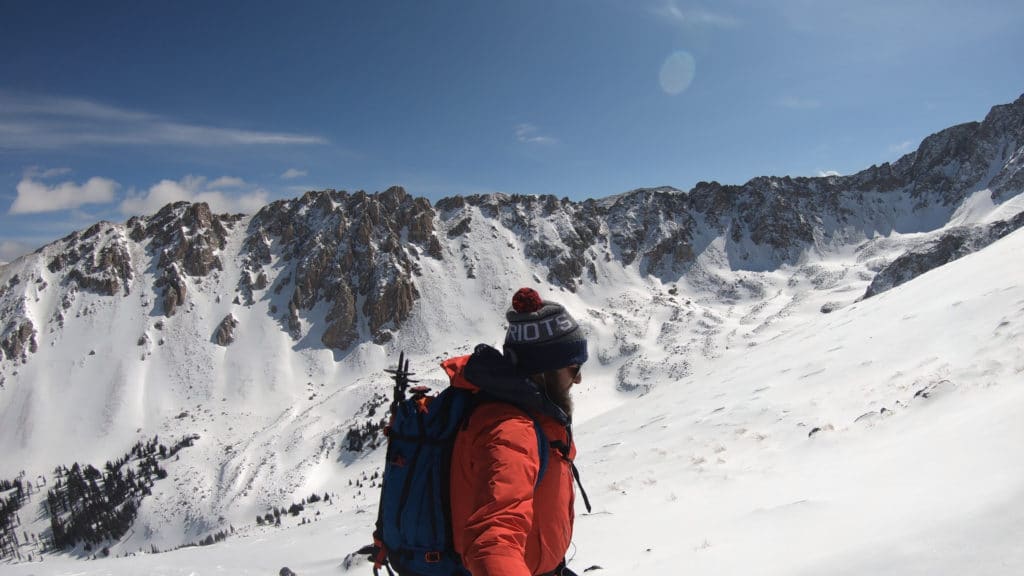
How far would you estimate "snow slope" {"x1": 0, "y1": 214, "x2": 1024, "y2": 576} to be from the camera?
4367 millimetres

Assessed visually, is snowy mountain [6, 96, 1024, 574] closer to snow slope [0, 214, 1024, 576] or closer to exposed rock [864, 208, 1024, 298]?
snow slope [0, 214, 1024, 576]

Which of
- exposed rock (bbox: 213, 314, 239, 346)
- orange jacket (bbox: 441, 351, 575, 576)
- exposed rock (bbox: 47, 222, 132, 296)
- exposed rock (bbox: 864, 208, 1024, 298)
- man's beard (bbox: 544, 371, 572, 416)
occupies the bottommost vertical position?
exposed rock (bbox: 864, 208, 1024, 298)

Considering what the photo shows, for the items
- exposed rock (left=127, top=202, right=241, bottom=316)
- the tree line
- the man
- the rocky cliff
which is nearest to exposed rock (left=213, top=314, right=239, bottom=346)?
the rocky cliff

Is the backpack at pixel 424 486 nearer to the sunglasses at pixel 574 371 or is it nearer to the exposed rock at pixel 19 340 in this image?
the sunglasses at pixel 574 371

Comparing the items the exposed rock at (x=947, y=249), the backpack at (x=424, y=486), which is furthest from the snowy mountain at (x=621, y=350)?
the backpack at (x=424, y=486)

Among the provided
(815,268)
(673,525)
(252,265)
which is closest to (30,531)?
(252,265)

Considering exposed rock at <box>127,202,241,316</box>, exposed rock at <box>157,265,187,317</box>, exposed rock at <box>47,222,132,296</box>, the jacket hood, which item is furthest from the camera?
exposed rock at <box>127,202,241,316</box>

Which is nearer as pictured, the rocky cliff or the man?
the man

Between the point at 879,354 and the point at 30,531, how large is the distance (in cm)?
13983

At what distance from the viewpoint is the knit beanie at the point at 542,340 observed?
2949 millimetres

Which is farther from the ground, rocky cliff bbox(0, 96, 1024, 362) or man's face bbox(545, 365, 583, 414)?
rocky cliff bbox(0, 96, 1024, 362)

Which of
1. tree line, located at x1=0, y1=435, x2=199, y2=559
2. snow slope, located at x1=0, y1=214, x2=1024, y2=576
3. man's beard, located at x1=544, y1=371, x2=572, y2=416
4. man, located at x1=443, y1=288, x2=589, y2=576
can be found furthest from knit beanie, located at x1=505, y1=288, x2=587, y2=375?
tree line, located at x1=0, y1=435, x2=199, y2=559

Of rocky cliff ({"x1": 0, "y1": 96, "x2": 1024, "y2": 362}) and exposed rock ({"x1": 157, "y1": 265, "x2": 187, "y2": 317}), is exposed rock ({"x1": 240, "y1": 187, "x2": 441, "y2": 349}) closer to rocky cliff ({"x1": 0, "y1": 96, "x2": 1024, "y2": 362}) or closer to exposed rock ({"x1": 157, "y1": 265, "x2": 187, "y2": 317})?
rocky cliff ({"x1": 0, "y1": 96, "x2": 1024, "y2": 362})

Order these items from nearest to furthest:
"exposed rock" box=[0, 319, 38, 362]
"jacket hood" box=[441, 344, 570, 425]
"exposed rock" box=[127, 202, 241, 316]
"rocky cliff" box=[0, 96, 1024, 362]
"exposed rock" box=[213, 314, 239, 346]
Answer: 1. "jacket hood" box=[441, 344, 570, 425]
2. "exposed rock" box=[0, 319, 38, 362]
3. "exposed rock" box=[213, 314, 239, 346]
4. "rocky cliff" box=[0, 96, 1024, 362]
5. "exposed rock" box=[127, 202, 241, 316]
